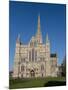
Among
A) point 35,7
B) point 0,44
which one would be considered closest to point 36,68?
point 0,44

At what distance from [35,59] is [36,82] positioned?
0.23 meters

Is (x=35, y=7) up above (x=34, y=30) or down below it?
above

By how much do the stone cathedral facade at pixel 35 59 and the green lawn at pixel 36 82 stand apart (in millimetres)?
40

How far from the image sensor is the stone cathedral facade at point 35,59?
89.4 inches

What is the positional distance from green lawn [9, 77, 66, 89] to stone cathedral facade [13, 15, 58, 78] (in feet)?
0.13

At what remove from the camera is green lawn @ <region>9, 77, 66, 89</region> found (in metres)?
2.23

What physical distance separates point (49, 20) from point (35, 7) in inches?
7.8

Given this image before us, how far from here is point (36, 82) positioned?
2289 mm

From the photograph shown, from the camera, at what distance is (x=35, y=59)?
7.59 feet

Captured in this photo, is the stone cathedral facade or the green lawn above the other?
the stone cathedral facade

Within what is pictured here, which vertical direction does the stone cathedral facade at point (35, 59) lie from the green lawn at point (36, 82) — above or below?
above

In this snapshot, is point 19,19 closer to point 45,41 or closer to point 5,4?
point 5,4

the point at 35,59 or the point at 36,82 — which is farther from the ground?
the point at 35,59

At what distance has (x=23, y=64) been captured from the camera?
2.28 m
